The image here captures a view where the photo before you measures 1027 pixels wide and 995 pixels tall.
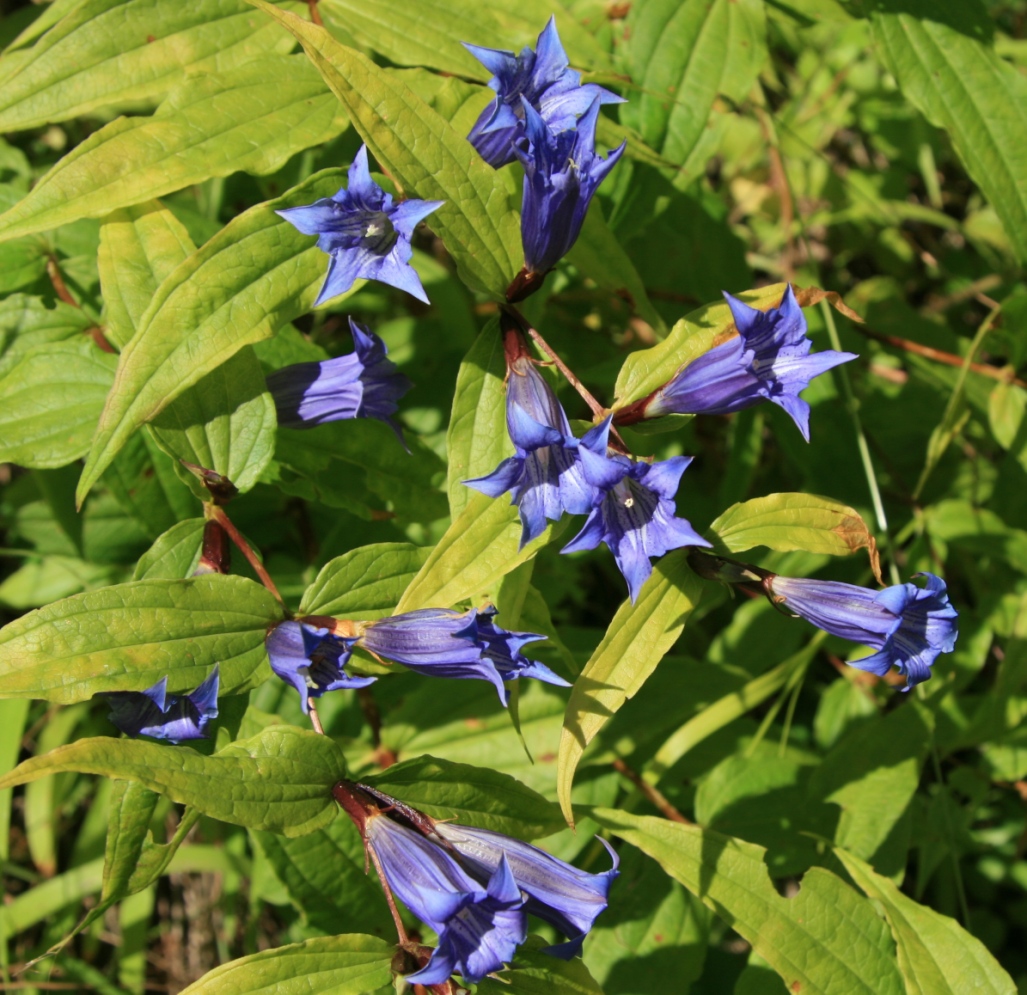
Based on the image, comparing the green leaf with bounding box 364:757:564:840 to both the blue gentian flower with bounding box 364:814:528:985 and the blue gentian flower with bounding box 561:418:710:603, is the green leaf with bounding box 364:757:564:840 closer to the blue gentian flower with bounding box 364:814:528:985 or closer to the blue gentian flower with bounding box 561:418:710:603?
the blue gentian flower with bounding box 364:814:528:985

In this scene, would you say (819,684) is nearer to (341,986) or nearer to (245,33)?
(341,986)

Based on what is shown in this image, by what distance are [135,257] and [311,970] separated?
151 cm

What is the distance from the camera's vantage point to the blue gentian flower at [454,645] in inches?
64.4

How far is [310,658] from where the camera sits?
1836mm

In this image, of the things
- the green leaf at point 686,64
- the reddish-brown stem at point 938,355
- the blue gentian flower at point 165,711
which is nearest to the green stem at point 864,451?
the reddish-brown stem at point 938,355

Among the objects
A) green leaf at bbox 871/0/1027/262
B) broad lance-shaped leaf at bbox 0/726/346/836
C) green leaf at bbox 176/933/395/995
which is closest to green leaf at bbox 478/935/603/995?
green leaf at bbox 176/933/395/995

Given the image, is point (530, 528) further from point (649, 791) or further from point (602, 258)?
point (649, 791)

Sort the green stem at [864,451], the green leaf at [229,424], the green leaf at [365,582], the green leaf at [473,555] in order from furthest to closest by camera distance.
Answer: the green stem at [864,451], the green leaf at [229,424], the green leaf at [365,582], the green leaf at [473,555]

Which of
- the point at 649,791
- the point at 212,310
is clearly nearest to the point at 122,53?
the point at 212,310

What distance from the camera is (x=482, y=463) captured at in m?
1.88

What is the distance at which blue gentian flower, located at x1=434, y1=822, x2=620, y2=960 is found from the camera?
5.55 ft

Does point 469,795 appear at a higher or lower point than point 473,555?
lower

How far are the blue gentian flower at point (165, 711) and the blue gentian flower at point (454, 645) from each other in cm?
30

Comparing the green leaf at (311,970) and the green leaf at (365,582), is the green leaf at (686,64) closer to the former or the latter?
the green leaf at (365,582)
